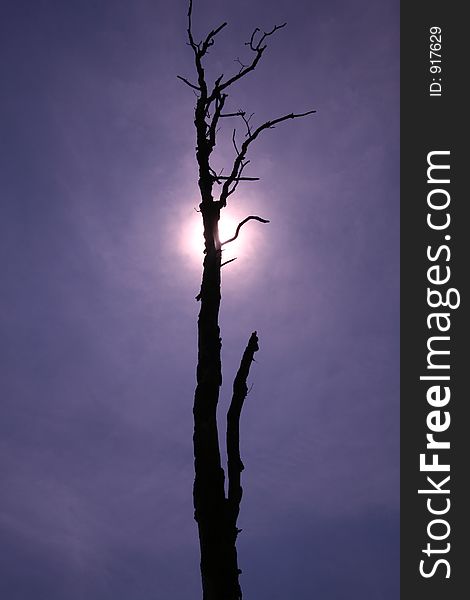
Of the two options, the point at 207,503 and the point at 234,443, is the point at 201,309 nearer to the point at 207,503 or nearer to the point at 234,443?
the point at 234,443

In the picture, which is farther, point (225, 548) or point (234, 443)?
point (234, 443)

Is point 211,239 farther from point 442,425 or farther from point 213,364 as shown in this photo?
point 442,425

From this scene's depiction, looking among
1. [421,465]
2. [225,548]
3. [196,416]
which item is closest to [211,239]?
[196,416]

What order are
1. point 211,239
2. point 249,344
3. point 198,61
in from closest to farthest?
1. point 249,344
2. point 211,239
3. point 198,61

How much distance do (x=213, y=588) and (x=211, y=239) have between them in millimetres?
3593

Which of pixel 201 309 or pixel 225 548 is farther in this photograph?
pixel 201 309

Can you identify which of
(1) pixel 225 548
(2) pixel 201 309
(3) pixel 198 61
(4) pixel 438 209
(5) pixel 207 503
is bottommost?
(1) pixel 225 548

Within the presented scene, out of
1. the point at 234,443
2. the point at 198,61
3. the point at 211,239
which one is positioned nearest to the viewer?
the point at 234,443

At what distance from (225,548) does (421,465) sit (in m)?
7.84

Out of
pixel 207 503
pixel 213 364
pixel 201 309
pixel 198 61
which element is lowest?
pixel 207 503

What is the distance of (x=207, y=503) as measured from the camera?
402 cm

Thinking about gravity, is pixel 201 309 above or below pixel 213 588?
above

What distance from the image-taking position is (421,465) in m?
10.2

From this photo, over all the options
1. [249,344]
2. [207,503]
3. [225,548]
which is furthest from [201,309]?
[225,548]
